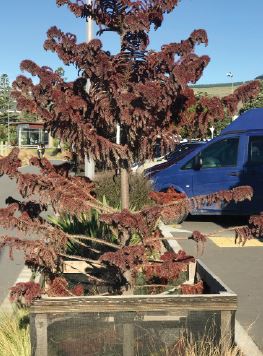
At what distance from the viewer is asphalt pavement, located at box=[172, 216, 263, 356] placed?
5973 millimetres

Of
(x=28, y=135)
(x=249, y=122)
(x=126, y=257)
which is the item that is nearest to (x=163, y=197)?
(x=126, y=257)

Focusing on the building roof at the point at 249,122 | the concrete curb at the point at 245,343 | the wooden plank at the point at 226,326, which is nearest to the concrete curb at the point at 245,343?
the concrete curb at the point at 245,343

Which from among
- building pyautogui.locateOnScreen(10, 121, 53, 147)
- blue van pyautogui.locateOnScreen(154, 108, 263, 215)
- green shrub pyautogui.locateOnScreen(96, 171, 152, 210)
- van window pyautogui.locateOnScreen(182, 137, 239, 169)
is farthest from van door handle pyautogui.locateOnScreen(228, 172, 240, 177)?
building pyautogui.locateOnScreen(10, 121, 53, 147)

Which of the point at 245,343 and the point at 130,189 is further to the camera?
the point at 130,189

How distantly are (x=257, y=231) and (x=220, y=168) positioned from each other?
27.9ft

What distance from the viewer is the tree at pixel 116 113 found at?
411cm

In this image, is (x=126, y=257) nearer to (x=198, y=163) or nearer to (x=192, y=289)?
(x=192, y=289)

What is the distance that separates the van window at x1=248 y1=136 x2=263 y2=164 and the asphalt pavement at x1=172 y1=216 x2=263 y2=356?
5.20 ft

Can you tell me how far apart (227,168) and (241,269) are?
14.9 ft

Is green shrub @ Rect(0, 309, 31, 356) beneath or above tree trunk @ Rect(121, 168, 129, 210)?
beneath

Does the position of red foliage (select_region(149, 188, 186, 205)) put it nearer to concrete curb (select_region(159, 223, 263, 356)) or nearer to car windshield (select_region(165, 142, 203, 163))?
concrete curb (select_region(159, 223, 263, 356))

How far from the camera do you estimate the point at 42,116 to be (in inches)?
172

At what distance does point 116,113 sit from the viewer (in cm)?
420

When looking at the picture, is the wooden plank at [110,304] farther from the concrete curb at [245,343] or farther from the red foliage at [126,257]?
the concrete curb at [245,343]
